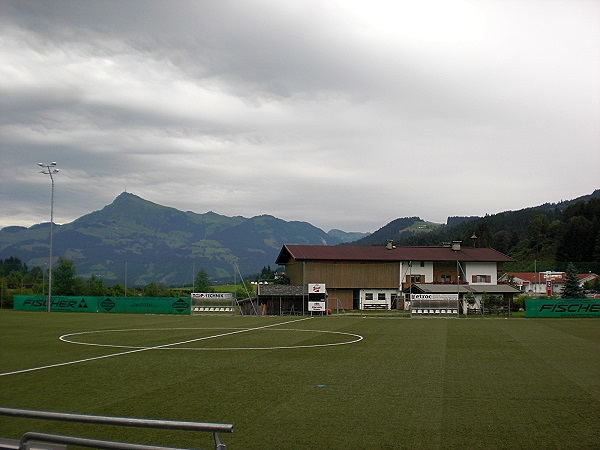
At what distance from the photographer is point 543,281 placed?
13375 cm

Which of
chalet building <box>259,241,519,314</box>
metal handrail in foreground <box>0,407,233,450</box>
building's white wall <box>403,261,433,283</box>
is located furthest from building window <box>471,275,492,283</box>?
metal handrail in foreground <box>0,407,233,450</box>

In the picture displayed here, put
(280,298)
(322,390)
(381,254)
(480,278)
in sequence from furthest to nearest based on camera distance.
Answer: (480,278)
(381,254)
(280,298)
(322,390)

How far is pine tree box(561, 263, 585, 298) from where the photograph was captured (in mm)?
63469

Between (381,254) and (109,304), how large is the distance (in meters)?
36.5

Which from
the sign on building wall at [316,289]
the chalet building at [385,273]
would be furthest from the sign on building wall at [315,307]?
the chalet building at [385,273]

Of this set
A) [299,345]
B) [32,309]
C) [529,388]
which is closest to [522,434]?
[529,388]

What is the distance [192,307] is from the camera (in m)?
51.6

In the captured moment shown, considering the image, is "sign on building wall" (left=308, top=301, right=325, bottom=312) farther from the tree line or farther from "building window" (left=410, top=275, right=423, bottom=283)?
the tree line

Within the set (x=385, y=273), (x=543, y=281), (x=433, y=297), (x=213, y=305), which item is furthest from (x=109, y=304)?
(x=543, y=281)

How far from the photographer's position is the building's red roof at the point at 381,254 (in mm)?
73625

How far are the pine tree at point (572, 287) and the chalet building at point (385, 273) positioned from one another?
8.14 m

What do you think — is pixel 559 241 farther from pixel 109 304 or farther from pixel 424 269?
pixel 109 304

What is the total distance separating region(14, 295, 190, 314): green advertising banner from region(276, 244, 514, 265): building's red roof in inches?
869

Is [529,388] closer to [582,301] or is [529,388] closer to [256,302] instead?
[582,301]
